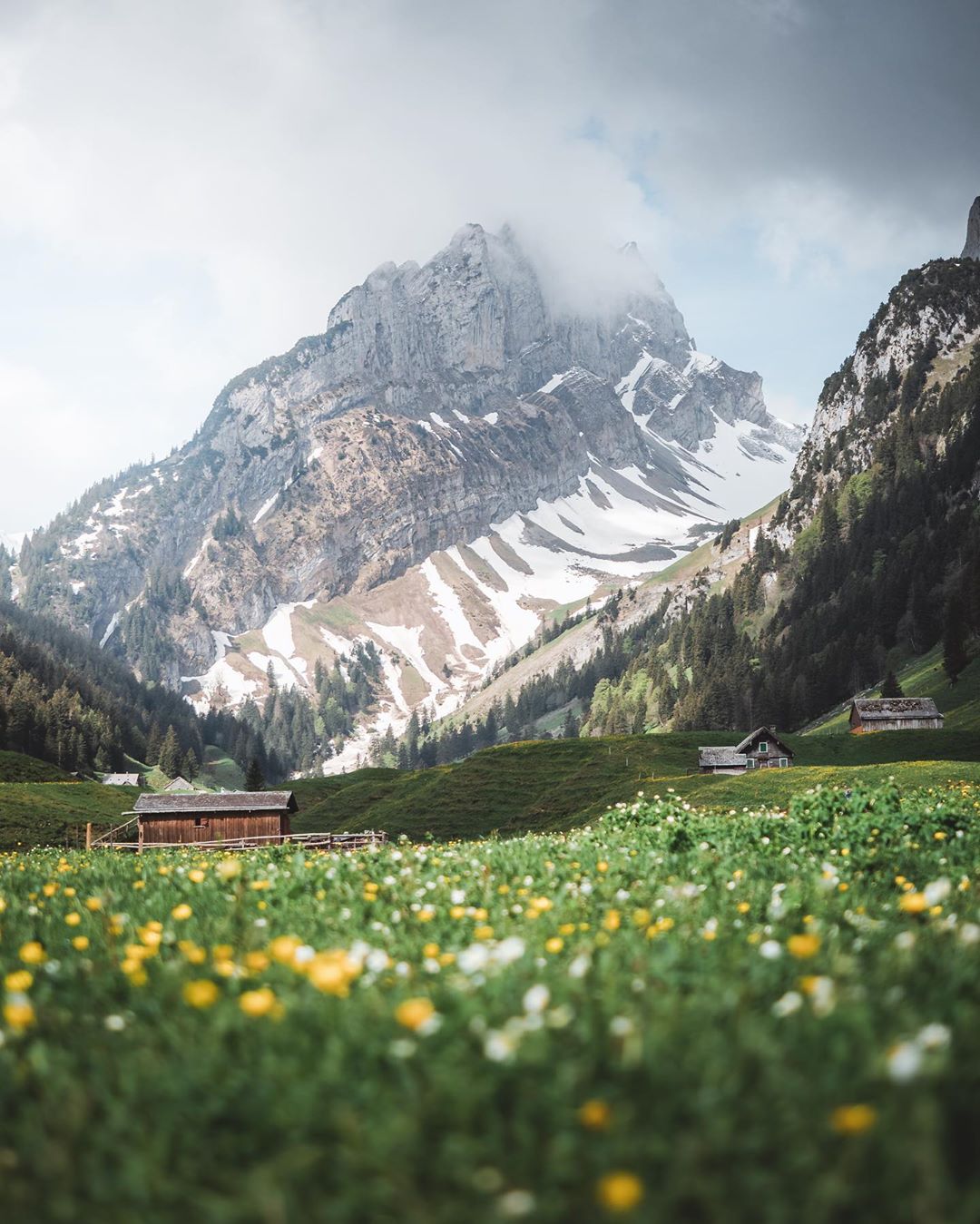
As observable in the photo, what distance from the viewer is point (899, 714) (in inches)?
4377

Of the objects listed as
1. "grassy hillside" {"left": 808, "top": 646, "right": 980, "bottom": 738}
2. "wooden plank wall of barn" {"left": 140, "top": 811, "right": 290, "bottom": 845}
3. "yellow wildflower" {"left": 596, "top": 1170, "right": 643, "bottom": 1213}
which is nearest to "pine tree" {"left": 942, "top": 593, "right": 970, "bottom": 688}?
"grassy hillside" {"left": 808, "top": 646, "right": 980, "bottom": 738}

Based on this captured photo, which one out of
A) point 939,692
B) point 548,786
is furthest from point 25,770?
point 939,692

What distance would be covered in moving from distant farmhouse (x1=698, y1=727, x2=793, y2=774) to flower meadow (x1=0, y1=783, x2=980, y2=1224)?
95.3m

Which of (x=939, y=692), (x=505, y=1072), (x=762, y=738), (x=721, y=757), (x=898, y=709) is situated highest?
(x=505, y=1072)

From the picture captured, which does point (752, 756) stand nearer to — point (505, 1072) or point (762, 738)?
point (762, 738)

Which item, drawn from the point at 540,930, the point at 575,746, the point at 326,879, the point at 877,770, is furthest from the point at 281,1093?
the point at 575,746

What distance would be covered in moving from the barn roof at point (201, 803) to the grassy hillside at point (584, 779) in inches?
502

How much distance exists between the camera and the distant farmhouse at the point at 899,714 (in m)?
111

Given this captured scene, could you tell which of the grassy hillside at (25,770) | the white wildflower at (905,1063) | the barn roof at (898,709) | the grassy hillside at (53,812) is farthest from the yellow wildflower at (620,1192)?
the grassy hillside at (25,770)

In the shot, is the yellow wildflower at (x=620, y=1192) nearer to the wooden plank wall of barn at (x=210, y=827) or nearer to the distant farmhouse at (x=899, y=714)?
the wooden plank wall of barn at (x=210, y=827)

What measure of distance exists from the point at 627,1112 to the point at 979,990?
2890 mm

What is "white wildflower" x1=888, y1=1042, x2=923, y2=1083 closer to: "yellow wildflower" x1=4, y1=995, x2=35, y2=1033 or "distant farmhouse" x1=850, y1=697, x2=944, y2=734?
"yellow wildflower" x1=4, y1=995, x2=35, y2=1033

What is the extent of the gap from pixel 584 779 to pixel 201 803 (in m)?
38.9

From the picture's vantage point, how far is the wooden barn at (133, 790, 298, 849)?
2958 inches
